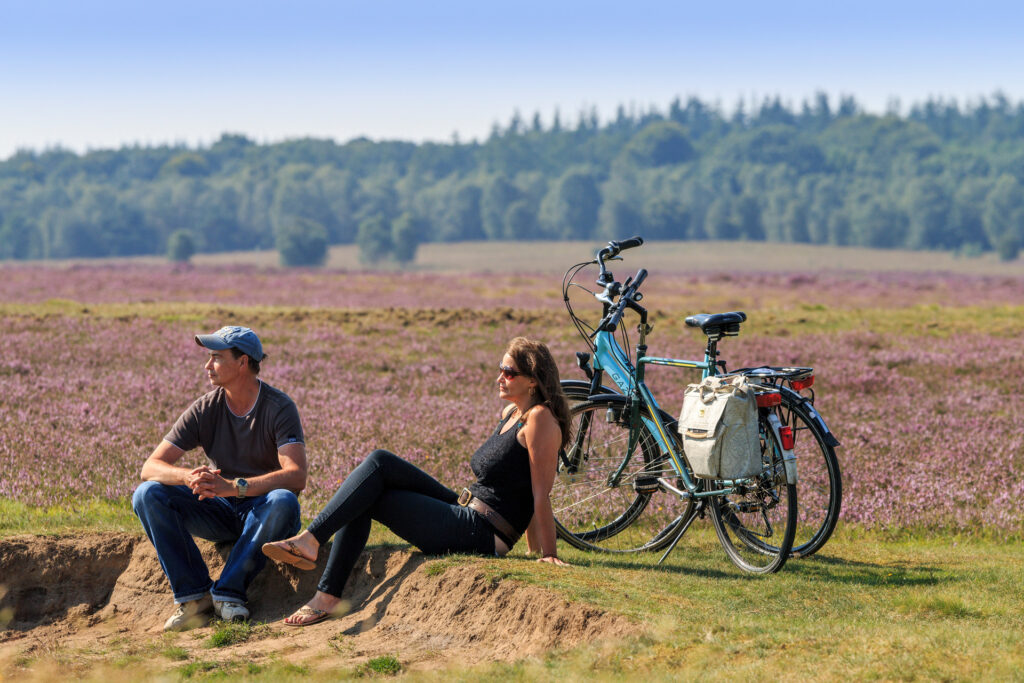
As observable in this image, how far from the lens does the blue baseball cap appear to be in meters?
6.48

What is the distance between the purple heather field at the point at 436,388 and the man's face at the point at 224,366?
263 cm

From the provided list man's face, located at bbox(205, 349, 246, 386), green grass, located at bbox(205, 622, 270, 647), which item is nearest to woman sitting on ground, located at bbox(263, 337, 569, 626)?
green grass, located at bbox(205, 622, 270, 647)

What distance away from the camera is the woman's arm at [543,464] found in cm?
644

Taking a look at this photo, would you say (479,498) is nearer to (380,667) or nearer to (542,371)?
(542,371)

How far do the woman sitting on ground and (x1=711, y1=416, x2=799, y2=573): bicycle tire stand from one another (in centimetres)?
124

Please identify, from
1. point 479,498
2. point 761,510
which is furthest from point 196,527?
point 761,510

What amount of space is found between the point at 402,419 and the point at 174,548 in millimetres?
6161

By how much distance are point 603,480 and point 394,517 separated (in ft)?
5.66

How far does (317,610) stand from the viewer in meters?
6.33

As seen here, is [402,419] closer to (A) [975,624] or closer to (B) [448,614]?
(B) [448,614]

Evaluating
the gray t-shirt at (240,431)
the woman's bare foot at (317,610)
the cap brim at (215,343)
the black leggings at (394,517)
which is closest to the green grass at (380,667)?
the woman's bare foot at (317,610)

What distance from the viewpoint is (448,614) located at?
6004mm

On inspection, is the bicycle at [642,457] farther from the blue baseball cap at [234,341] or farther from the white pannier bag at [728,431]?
the blue baseball cap at [234,341]

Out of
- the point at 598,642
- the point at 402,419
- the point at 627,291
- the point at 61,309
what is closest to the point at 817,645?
the point at 598,642
